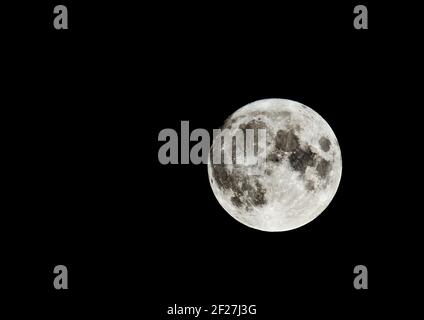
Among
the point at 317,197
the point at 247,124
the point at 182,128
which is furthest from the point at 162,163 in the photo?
the point at 317,197

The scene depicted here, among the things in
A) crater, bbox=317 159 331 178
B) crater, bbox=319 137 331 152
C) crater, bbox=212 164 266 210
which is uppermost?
crater, bbox=319 137 331 152

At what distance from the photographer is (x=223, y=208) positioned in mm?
4930

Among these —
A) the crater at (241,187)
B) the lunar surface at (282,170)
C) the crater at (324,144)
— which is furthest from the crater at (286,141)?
the crater at (241,187)

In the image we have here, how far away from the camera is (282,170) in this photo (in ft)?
13.4

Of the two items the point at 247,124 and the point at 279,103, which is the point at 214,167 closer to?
the point at 247,124

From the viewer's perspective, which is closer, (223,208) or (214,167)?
(214,167)

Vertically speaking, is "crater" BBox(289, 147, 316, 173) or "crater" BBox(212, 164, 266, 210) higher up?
"crater" BBox(289, 147, 316, 173)

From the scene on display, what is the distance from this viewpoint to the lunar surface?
13.5 ft

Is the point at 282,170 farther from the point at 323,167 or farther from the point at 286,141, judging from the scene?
the point at 323,167

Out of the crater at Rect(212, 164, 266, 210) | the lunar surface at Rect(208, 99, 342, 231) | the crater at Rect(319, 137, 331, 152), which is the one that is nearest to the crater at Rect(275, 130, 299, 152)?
the lunar surface at Rect(208, 99, 342, 231)

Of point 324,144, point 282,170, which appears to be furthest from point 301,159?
point 324,144

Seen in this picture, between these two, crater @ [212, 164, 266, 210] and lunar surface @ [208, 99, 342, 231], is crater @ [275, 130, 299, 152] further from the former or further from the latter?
crater @ [212, 164, 266, 210]

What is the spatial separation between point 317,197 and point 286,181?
0.47 m

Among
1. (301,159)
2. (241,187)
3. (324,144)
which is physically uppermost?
(324,144)
